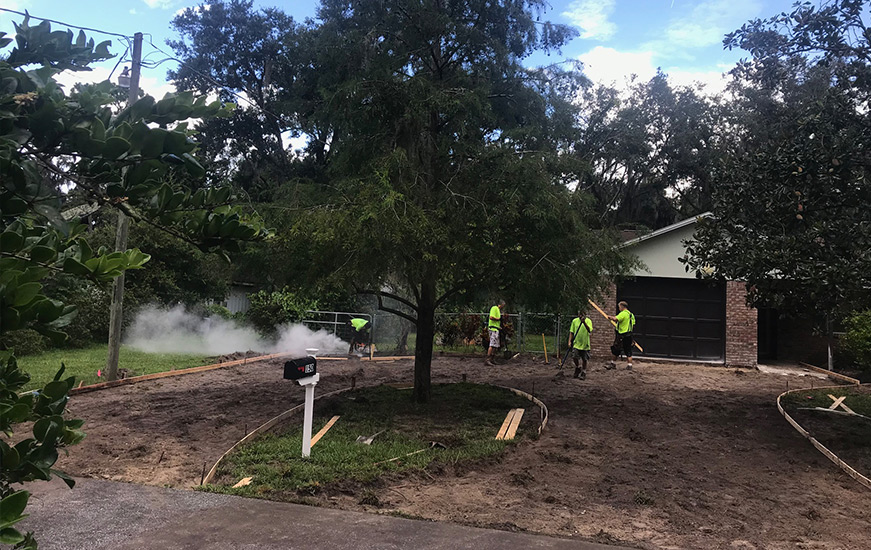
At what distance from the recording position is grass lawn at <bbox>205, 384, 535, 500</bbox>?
6359mm

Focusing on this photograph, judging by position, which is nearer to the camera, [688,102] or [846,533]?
[846,533]

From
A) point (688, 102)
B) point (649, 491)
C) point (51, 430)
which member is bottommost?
point (649, 491)

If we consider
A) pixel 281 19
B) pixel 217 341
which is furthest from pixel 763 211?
pixel 281 19

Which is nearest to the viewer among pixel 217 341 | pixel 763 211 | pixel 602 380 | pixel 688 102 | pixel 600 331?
pixel 763 211

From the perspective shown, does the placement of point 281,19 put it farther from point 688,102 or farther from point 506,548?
point 506,548

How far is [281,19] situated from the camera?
27.8 m

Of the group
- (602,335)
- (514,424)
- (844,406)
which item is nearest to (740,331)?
(602,335)

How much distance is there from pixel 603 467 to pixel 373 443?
289 centimetres

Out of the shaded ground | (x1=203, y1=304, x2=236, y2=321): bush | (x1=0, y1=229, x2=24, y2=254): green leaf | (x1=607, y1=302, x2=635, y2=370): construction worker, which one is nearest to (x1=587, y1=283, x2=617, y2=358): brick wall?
(x1=607, y1=302, x2=635, y2=370): construction worker

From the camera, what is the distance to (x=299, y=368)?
6992 mm

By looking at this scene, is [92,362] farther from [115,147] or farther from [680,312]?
[680,312]

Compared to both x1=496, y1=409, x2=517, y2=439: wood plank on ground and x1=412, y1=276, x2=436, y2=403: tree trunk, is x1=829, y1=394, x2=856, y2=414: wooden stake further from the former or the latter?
x1=412, y1=276, x2=436, y2=403: tree trunk

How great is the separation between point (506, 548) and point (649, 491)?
2417mm

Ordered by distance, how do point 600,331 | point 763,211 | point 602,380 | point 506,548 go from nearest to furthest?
point 506,548, point 763,211, point 602,380, point 600,331
